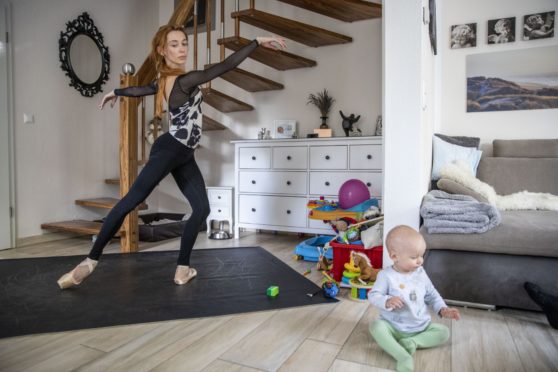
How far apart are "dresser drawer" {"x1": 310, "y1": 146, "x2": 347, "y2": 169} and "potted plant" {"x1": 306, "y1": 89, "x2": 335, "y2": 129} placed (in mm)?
442

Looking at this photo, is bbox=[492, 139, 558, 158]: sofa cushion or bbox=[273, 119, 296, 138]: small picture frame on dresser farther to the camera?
bbox=[273, 119, 296, 138]: small picture frame on dresser

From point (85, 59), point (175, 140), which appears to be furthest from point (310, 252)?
point (85, 59)

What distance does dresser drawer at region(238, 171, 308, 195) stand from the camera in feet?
11.7

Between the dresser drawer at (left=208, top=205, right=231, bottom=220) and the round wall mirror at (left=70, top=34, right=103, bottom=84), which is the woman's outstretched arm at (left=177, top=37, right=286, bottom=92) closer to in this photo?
the dresser drawer at (left=208, top=205, right=231, bottom=220)

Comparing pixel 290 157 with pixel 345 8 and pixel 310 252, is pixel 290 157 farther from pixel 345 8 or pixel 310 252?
pixel 345 8

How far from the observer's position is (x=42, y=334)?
154 cm

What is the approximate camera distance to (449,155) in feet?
8.86

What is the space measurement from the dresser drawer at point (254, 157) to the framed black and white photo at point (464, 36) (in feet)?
6.19

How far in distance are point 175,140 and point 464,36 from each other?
8.77 feet

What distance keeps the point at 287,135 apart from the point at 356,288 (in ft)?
7.72

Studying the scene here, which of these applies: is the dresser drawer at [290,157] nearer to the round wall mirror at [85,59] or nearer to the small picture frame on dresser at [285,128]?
the small picture frame on dresser at [285,128]

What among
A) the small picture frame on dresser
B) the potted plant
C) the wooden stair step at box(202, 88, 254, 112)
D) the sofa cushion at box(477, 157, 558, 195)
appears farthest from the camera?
the small picture frame on dresser

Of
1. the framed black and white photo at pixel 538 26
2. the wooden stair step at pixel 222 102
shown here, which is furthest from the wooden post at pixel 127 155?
the framed black and white photo at pixel 538 26

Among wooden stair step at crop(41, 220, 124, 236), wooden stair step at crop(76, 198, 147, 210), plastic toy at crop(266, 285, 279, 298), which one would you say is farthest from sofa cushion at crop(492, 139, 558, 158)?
wooden stair step at crop(41, 220, 124, 236)
